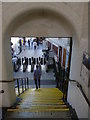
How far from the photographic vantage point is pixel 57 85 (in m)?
8.48

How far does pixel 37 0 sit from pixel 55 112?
2.85 meters

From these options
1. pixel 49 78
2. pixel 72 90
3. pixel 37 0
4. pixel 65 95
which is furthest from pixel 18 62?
pixel 37 0

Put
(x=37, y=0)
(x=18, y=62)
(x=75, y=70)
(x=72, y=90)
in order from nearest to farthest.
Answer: (x=37, y=0)
(x=75, y=70)
(x=72, y=90)
(x=18, y=62)

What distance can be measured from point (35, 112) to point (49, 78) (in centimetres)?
604

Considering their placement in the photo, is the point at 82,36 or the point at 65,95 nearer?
the point at 82,36

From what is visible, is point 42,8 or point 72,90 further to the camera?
point 72,90

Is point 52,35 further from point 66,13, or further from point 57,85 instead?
point 57,85

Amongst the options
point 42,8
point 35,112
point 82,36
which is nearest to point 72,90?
point 35,112

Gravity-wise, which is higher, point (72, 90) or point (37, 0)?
point (37, 0)

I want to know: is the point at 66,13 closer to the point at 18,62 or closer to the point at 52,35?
the point at 52,35

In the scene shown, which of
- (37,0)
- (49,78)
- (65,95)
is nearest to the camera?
(37,0)

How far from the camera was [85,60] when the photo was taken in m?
3.21

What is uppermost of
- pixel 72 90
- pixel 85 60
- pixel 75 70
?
pixel 85 60

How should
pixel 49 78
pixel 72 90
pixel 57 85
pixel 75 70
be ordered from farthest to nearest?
pixel 49 78
pixel 57 85
pixel 72 90
pixel 75 70
